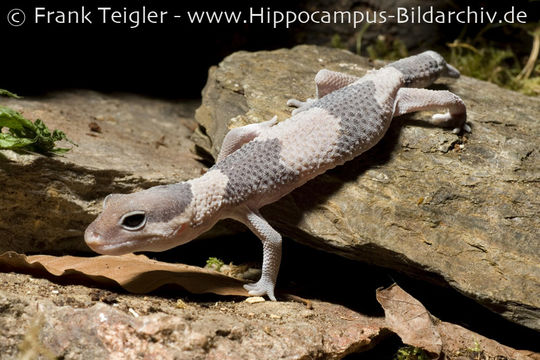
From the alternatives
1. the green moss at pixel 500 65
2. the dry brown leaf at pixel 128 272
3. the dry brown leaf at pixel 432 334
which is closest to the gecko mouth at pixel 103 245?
the dry brown leaf at pixel 128 272

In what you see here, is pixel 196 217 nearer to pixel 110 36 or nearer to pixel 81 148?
pixel 81 148

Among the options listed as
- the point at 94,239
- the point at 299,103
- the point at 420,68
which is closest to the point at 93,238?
the point at 94,239

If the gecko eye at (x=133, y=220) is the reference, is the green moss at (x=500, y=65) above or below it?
above

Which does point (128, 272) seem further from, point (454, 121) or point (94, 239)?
point (454, 121)

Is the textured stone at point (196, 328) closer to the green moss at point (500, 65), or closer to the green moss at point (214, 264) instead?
the green moss at point (214, 264)

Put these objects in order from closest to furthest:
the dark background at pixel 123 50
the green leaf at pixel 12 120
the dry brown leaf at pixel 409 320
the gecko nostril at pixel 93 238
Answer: the gecko nostril at pixel 93 238 < the dry brown leaf at pixel 409 320 < the green leaf at pixel 12 120 < the dark background at pixel 123 50

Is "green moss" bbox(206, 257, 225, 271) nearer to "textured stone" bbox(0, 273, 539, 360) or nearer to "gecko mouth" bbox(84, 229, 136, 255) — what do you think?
"textured stone" bbox(0, 273, 539, 360)

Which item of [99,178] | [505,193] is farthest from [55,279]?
[505,193]
